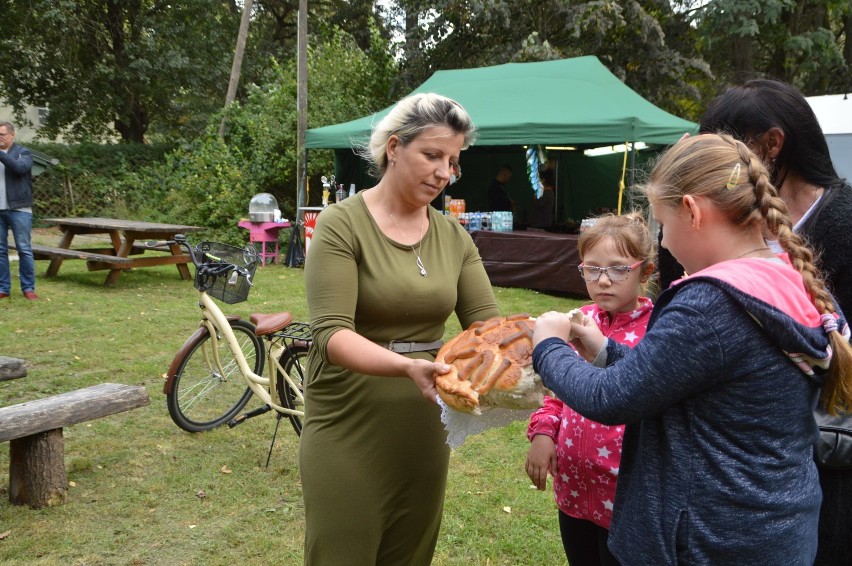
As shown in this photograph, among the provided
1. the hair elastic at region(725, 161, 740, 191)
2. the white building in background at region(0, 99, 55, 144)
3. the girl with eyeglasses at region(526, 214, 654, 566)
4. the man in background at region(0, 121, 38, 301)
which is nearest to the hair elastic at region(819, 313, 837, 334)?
the hair elastic at region(725, 161, 740, 191)

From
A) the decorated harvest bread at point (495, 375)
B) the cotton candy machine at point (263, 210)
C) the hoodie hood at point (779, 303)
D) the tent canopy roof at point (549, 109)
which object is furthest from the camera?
the cotton candy machine at point (263, 210)

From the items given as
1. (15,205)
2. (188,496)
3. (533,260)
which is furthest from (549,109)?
(188,496)

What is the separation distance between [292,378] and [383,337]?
2663 mm

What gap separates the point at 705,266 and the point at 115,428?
4.65 meters

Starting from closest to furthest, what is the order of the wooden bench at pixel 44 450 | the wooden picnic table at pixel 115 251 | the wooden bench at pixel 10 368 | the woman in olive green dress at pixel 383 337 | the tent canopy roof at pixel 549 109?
the woman in olive green dress at pixel 383 337, the wooden bench at pixel 44 450, the wooden bench at pixel 10 368, the tent canopy roof at pixel 549 109, the wooden picnic table at pixel 115 251

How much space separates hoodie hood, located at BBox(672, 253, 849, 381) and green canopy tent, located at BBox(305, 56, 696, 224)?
7669 millimetres

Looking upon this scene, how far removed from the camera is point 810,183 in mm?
1876

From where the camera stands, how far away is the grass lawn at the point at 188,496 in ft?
11.6

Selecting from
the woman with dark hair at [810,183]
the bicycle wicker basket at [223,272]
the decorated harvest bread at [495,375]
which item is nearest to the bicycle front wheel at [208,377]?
the bicycle wicker basket at [223,272]

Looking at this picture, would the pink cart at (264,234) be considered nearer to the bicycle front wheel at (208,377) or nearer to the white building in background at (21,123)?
the bicycle front wheel at (208,377)

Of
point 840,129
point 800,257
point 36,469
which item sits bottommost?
point 36,469

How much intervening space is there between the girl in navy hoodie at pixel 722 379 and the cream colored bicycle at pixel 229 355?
308 centimetres

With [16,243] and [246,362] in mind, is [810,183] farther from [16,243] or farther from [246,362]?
[16,243]

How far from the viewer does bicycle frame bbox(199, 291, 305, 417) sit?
4.50 m
